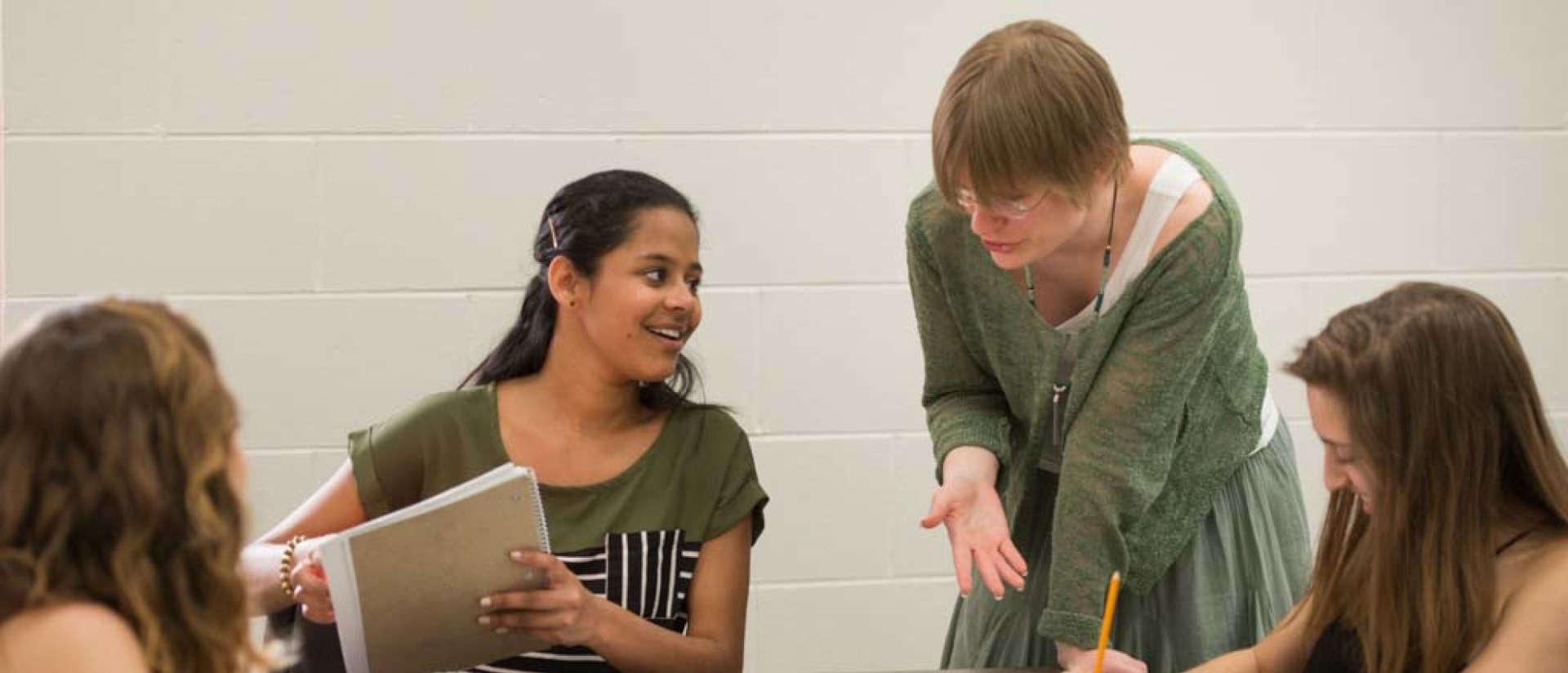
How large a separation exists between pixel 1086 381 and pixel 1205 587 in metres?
0.28

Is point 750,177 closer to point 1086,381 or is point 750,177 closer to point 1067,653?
point 1086,381

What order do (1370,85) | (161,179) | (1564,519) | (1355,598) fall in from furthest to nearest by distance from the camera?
(1370,85) < (161,179) < (1355,598) < (1564,519)

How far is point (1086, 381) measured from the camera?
5.68 feet

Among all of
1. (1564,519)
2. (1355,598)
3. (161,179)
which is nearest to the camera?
(1564,519)

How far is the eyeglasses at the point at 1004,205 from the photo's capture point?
1576 mm

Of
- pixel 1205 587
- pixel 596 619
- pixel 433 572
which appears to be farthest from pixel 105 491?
pixel 1205 587

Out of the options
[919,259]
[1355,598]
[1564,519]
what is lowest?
[1355,598]

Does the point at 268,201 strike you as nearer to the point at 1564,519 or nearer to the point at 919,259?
the point at 919,259

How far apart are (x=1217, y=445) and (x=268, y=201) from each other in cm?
162

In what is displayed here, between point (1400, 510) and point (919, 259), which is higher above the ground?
point (919, 259)

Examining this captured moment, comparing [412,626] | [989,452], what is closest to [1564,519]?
[989,452]

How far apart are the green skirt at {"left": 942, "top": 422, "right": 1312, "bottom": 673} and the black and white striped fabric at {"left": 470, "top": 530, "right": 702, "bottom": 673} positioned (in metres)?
0.35

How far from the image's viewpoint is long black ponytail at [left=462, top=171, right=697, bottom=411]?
1.99 meters

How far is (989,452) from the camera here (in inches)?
71.0
